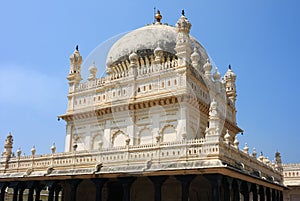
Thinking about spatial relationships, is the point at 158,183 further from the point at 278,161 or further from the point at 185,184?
the point at 278,161

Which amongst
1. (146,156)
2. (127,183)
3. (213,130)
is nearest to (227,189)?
(213,130)

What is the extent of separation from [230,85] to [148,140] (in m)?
9.94

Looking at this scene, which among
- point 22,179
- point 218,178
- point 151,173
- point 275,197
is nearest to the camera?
point 218,178

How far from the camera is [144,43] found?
73.6 feet

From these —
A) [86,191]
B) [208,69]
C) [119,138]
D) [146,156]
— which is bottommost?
[86,191]

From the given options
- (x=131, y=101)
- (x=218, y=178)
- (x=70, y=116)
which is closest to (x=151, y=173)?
(x=218, y=178)

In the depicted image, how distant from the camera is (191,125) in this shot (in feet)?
58.9

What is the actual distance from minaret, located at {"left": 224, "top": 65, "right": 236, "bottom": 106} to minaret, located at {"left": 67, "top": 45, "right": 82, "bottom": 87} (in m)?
10.6

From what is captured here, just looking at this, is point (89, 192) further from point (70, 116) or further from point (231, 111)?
point (231, 111)

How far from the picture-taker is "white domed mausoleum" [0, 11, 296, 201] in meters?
13.7

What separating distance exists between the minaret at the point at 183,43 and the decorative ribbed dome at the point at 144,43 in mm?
3125

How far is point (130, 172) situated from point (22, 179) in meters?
6.79

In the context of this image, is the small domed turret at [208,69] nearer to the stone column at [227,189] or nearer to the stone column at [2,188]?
the stone column at [227,189]

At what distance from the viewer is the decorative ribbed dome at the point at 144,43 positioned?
22.2 metres
